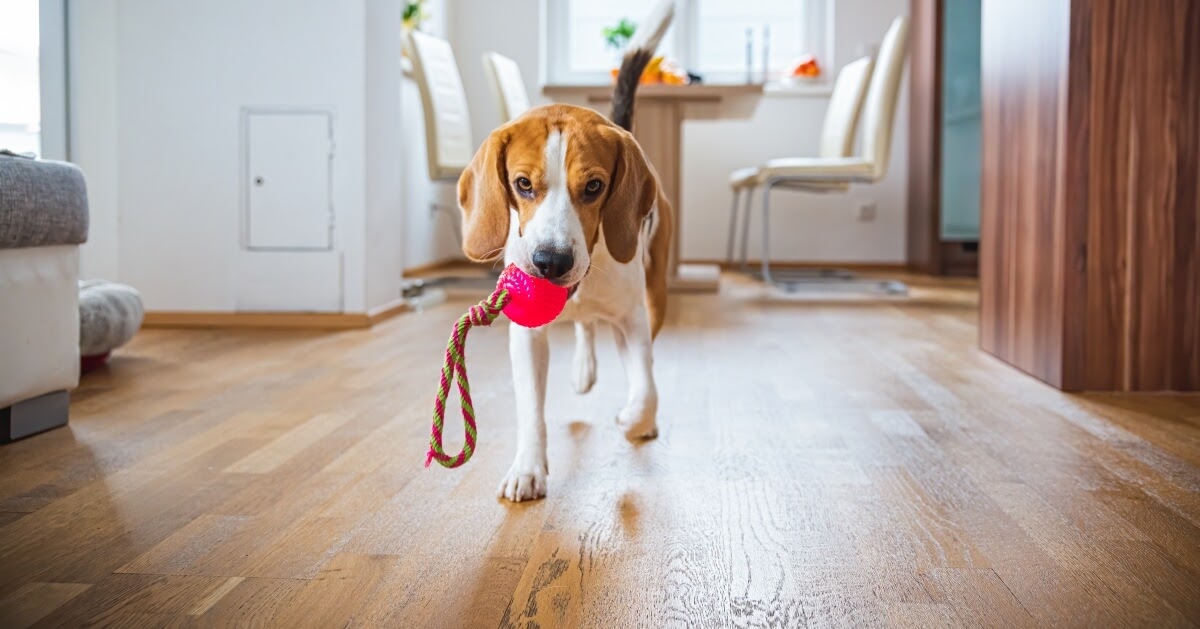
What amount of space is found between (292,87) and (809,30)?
4.31 meters

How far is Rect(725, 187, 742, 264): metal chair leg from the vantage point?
6.64m

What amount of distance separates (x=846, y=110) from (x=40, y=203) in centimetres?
420

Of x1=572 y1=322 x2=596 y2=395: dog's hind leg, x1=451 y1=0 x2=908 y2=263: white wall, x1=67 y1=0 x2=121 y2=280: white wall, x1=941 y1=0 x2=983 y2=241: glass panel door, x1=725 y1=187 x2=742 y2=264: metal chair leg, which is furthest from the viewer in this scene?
x1=451 y1=0 x2=908 y2=263: white wall

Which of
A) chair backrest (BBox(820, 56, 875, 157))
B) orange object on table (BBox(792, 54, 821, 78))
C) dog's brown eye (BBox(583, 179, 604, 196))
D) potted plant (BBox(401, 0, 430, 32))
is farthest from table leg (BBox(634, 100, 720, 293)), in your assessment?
dog's brown eye (BBox(583, 179, 604, 196))

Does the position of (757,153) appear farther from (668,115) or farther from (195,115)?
(195,115)

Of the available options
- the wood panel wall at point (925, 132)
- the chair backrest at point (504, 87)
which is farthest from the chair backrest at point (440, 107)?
the wood panel wall at point (925, 132)

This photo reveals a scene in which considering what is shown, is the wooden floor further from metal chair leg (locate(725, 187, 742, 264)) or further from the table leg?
metal chair leg (locate(725, 187, 742, 264))

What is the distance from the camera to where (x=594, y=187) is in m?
1.50

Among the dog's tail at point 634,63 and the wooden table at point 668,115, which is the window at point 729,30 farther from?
the dog's tail at point 634,63

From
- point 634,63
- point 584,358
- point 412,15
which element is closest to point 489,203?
point 584,358

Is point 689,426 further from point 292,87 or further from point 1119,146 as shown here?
point 292,87

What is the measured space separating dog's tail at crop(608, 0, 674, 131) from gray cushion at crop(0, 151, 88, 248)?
1.00 m

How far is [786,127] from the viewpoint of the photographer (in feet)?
23.0

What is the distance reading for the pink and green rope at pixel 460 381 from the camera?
1430 mm
